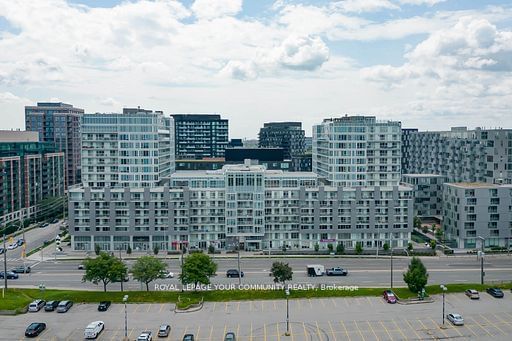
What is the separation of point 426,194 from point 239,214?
223 feet

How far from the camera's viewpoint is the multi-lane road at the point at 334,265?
93562 millimetres

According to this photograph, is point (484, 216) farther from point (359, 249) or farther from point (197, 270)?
point (197, 270)

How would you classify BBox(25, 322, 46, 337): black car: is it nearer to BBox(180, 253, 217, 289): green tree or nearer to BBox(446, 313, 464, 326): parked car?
BBox(180, 253, 217, 289): green tree

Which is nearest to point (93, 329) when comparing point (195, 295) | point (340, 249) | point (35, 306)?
point (35, 306)

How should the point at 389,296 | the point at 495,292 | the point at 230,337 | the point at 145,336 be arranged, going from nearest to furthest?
1. the point at 145,336
2. the point at 230,337
3. the point at 389,296
4. the point at 495,292

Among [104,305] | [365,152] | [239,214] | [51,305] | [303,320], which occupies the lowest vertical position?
[303,320]

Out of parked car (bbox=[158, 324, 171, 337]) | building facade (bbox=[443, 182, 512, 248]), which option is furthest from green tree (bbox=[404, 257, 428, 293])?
building facade (bbox=[443, 182, 512, 248])

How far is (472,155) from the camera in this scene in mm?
165125

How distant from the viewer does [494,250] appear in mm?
121188

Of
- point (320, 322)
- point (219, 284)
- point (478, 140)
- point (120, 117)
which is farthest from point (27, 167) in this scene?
point (478, 140)

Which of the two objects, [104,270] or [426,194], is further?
[426,194]

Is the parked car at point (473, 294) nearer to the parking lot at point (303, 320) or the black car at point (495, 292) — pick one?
the parking lot at point (303, 320)

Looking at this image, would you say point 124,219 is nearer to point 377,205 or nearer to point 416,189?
point 377,205

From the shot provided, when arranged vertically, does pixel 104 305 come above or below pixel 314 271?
below
